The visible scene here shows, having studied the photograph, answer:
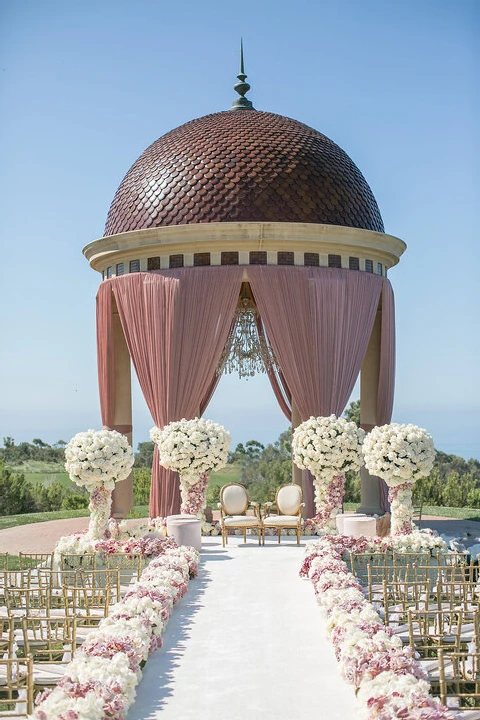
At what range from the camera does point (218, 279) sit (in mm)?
18891

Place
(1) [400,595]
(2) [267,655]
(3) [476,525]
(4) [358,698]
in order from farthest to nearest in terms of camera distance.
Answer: (3) [476,525], (1) [400,595], (2) [267,655], (4) [358,698]

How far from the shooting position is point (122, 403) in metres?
21.3

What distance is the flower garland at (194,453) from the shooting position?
16.1 meters

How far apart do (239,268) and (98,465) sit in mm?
5857

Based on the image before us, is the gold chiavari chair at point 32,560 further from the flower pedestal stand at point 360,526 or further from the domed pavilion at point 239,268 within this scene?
the domed pavilion at point 239,268

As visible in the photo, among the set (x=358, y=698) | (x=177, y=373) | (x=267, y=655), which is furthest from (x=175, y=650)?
(x=177, y=373)

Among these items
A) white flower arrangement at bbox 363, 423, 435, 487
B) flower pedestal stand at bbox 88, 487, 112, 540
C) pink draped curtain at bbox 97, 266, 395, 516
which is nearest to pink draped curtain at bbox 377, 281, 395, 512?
pink draped curtain at bbox 97, 266, 395, 516

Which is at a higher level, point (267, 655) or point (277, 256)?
point (277, 256)

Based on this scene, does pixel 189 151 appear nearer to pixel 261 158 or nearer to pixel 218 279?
pixel 261 158

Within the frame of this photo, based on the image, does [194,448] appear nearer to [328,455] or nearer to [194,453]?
[194,453]

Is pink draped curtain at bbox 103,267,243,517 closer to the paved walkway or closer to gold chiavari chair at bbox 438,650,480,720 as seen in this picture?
the paved walkway

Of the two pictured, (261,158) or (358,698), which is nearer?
(358,698)

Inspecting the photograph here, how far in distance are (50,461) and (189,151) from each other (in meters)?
26.0

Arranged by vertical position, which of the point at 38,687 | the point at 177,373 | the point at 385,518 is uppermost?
the point at 177,373
